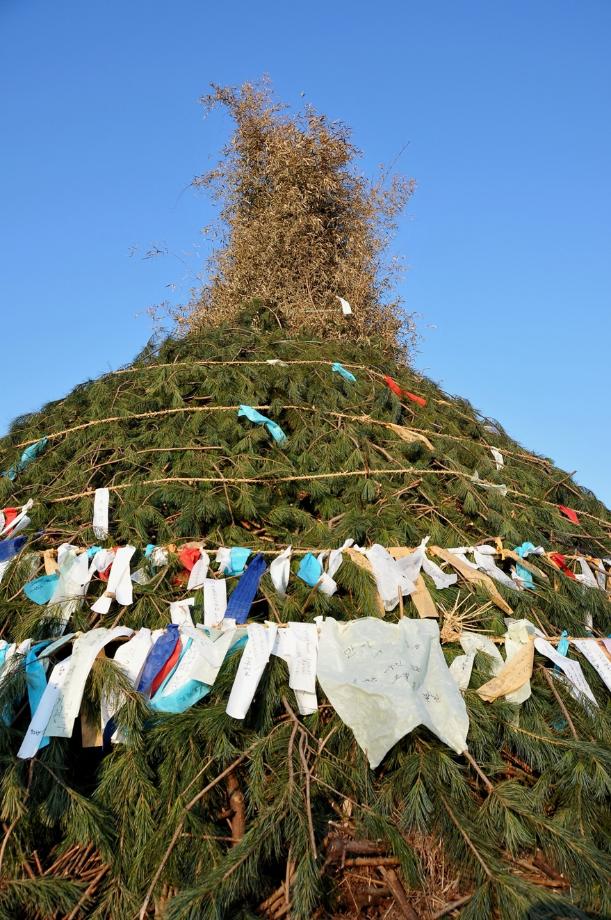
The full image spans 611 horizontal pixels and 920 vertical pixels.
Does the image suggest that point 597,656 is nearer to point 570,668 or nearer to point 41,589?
point 570,668

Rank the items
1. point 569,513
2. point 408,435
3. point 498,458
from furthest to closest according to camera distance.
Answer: point 498,458 → point 569,513 → point 408,435

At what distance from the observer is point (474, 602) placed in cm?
322

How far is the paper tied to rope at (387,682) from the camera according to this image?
2559 millimetres

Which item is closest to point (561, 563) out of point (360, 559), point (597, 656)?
point (597, 656)

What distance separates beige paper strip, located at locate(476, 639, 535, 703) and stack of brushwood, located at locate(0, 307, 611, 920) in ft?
0.21

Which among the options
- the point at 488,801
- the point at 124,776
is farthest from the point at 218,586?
the point at 488,801

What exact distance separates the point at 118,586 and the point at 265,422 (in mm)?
1392

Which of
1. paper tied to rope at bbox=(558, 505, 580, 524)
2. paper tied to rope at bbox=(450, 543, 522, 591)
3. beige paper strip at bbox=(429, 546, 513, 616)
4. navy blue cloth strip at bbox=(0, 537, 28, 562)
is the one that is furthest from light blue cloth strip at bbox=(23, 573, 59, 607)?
paper tied to rope at bbox=(558, 505, 580, 524)

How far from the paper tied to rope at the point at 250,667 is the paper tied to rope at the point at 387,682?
0.20 metres

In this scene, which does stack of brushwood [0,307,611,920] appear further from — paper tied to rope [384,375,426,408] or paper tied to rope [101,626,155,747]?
paper tied to rope [384,375,426,408]

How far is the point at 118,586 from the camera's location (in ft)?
10.6

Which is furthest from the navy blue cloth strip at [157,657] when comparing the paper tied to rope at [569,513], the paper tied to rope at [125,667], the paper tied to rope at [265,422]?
the paper tied to rope at [569,513]

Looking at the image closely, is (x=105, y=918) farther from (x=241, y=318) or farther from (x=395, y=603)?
(x=241, y=318)

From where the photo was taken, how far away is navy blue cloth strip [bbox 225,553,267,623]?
302cm
